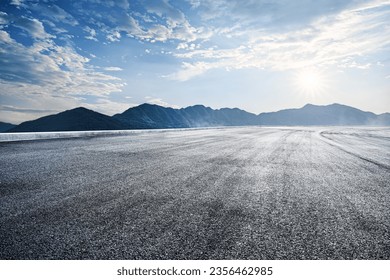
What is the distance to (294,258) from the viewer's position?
1.91 m

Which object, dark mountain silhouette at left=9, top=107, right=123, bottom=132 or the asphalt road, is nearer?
the asphalt road

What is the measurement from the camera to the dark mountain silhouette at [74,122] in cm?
13312

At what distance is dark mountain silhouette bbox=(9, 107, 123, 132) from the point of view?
133 m

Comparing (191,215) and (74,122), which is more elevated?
(74,122)

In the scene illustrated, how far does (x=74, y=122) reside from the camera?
14362cm

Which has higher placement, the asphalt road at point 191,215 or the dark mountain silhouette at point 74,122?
the dark mountain silhouette at point 74,122

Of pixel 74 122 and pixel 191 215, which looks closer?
pixel 191 215

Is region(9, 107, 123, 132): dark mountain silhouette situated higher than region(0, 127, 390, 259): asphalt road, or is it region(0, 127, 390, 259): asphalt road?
region(9, 107, 123, 132): dark mountain silhouette

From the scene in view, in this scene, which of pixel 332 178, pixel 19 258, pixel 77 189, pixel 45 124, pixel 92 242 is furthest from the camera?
pixel 45 124

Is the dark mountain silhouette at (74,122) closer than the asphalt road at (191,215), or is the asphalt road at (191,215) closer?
the asphalt road at (191,215)

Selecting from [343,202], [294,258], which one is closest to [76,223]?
[294,258]

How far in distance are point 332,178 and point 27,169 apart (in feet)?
22.6

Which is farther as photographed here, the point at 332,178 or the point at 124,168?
the point at 124,168

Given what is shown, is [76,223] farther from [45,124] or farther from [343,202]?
[45,124]
